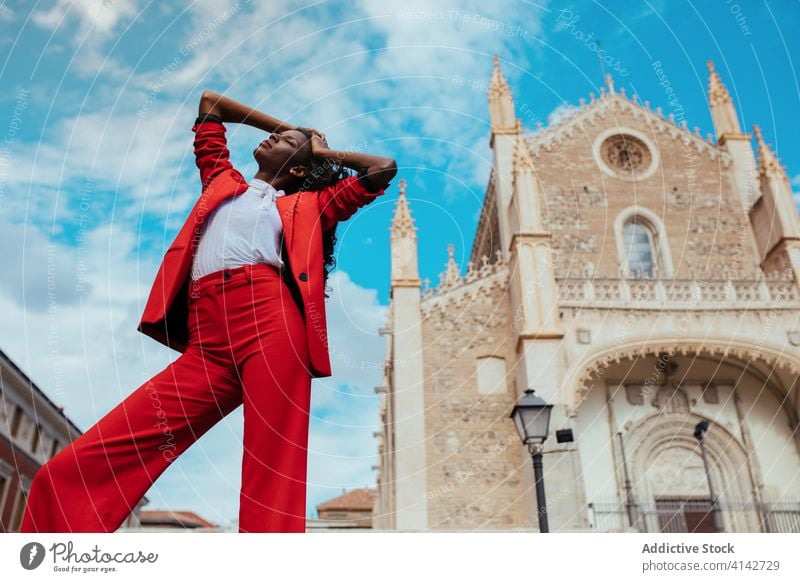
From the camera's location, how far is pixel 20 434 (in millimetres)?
21766

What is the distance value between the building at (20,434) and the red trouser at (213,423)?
1832 cm

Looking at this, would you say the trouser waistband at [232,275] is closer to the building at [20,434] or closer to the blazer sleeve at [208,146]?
the blazer sleeve at [208,146]

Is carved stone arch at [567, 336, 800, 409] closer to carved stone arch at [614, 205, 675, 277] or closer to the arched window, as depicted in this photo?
carved stone arch at [614, 205, 675, 277]

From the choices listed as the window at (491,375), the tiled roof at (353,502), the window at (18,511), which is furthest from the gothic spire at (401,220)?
the tiled roof at (353,502)

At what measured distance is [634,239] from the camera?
2009 centimetres

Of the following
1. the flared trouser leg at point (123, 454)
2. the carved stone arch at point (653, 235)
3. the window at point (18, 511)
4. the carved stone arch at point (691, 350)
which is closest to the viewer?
the flared trouser leg at point (123, 454)

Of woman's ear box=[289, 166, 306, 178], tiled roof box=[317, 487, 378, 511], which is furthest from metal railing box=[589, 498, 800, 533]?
tiled roof box=[317, 487, 378, 511]

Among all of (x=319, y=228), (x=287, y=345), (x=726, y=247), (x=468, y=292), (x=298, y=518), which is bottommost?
(x=298, y=518)

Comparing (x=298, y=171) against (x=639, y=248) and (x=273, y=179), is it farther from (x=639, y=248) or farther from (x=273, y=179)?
(x=639, y=248)

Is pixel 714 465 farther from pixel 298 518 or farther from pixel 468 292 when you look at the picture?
pixel 298 518

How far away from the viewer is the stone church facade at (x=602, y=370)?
49.4ft

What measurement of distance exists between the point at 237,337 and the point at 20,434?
74.4 ft
